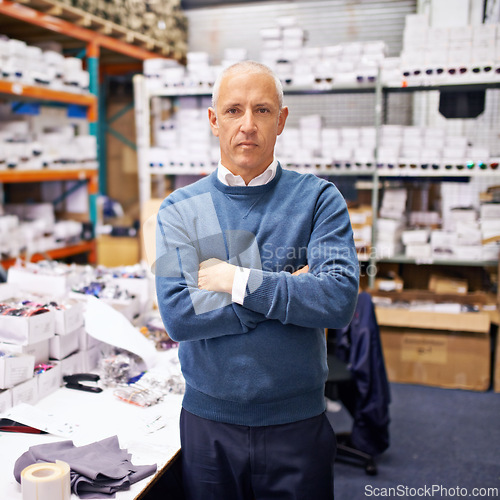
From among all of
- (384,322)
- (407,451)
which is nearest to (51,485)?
(407,451)

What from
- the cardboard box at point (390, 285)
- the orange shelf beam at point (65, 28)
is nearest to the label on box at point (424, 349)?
the cardboard box at point (390, 285)

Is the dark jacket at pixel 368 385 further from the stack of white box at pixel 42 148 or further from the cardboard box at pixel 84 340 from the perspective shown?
the stack of white box at pixel 42 148

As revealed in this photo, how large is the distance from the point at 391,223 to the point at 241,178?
3173 millimetres

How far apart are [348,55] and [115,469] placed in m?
4.00

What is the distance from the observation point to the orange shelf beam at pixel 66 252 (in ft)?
14.6

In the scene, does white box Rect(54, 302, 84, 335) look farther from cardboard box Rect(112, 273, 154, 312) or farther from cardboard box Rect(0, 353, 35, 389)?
cardboard box Rect(112, 273, 154, 312)

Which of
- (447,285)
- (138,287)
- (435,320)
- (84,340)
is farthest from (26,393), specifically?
(447,285)

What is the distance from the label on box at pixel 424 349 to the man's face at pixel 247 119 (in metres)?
3.15

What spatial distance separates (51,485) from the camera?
127cm

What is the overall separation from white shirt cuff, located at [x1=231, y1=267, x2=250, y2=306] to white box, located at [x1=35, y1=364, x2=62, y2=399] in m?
0.92

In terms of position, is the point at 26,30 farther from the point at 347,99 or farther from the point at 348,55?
the point at 347,99

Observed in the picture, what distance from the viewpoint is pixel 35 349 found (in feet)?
6.64

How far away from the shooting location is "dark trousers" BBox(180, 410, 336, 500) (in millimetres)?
1503

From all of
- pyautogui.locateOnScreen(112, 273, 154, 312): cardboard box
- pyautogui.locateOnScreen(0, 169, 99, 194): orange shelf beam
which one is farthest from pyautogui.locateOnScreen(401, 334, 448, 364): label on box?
pyautogui.locateOnScreen(0, 169, 99, 194): orange shelf beam
